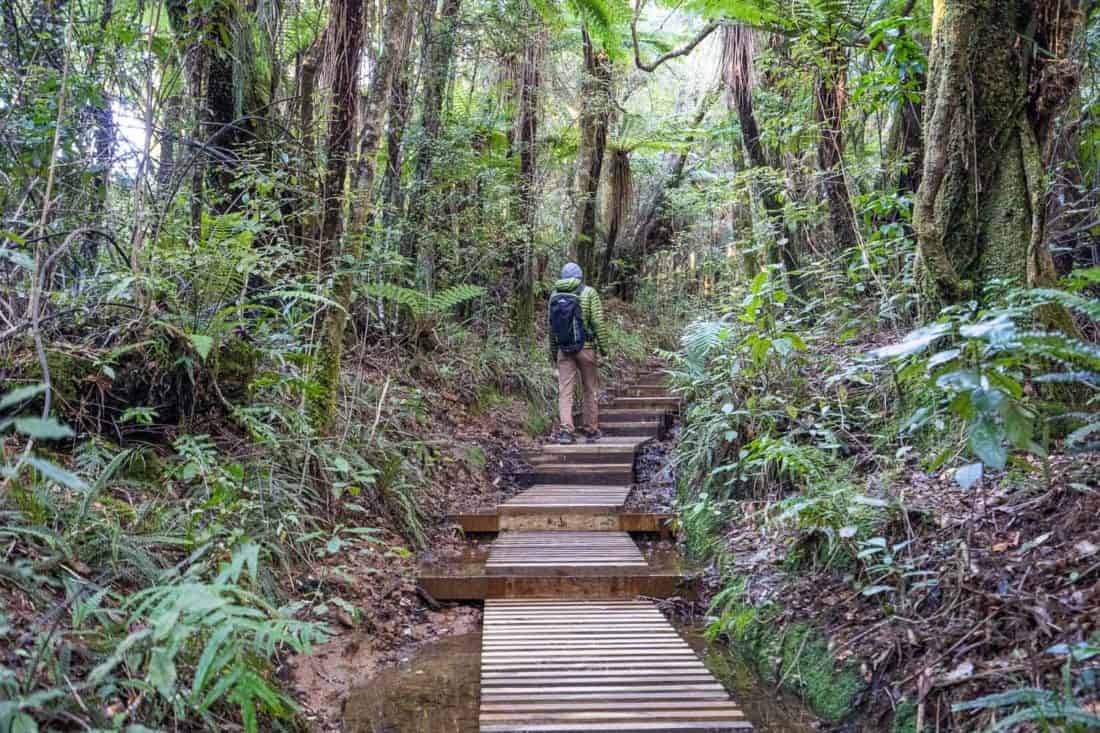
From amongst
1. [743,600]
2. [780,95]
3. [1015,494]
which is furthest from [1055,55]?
[780,95]

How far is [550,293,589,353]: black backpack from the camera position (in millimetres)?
8031

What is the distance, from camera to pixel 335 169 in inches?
206

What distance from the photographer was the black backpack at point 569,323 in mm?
8031

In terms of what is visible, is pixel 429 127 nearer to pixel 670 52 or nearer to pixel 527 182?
pixel 527 182

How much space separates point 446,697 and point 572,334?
16.6 feet

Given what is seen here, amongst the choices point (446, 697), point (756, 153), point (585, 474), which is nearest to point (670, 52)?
point (756, 153)

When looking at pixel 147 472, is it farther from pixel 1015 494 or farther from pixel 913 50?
pixel 913 50

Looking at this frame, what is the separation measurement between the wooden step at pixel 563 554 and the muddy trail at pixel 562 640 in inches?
0.5

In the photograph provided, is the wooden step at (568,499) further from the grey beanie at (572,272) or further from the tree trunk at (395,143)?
the tree trunk at (395,143)

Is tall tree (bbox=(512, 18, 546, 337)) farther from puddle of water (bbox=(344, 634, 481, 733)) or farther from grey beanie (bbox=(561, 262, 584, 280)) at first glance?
puddle of water (bbox=(344, 634, 481, 733))

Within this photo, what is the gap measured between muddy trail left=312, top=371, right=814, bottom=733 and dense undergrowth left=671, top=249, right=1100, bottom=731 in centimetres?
29

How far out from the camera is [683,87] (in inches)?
739

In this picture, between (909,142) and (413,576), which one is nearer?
(413,576)

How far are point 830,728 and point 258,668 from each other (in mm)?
2196
